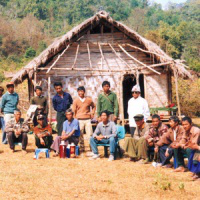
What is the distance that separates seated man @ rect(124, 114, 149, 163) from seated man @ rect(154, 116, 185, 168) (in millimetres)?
342

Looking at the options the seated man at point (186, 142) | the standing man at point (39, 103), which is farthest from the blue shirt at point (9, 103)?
the seated man at point (186, 142)

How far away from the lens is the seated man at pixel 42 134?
8.61 metres

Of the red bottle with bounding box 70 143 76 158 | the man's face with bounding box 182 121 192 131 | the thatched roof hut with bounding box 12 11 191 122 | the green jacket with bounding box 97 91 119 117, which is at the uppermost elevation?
the thatched roof hut with bounding box 12 11 191 122

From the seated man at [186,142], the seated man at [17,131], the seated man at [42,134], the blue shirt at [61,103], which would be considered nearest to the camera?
the seated man at [186,142]

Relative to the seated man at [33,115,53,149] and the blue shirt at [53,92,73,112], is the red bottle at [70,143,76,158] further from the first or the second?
the blue shirt at [53,92,73,112]

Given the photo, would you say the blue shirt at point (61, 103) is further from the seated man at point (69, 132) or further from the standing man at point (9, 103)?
the standing man at point (9, 103)

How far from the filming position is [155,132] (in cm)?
766

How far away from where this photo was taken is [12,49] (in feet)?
154

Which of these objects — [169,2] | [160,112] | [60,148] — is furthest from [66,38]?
[169,2]

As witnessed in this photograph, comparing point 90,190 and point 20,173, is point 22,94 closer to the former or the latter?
point 20,173

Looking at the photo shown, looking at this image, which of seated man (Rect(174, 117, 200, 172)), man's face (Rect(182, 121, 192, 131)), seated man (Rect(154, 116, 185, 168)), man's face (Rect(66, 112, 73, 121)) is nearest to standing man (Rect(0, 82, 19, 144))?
man's face (Rect(66, 112, 73, 121))

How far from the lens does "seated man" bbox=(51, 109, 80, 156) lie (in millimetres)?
8469

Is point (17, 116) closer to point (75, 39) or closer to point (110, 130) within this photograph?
point (110, 130)

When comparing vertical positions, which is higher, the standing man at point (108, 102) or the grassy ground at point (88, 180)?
the standing man at point (108, 102)
